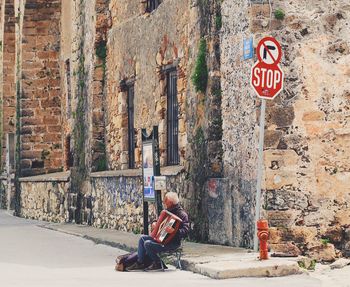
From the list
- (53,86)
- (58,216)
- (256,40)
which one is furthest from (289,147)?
(53,86)

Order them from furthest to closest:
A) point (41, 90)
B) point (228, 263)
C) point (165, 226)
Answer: point (41, 90) < point (165, 226) < point (228, 263)

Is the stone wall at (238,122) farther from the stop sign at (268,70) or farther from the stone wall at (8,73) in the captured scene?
the stone wall at (8,73)

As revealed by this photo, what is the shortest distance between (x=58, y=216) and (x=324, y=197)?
1302cm

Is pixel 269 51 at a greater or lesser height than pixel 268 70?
greater

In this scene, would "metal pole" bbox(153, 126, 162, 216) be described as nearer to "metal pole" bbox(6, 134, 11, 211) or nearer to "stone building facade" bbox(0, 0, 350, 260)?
"stone building facade" bbox(0, 0, 350, 260)

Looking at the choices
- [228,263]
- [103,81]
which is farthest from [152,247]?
[103,81]

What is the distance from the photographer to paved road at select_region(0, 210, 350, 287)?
36.2 ft

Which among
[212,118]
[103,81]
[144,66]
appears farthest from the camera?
[103,81]

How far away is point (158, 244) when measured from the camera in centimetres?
1219

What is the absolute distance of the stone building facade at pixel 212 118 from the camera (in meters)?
13.4

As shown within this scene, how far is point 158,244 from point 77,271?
1169 mm

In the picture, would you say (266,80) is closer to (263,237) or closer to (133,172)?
(263,237)

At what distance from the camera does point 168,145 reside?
60.2 feet

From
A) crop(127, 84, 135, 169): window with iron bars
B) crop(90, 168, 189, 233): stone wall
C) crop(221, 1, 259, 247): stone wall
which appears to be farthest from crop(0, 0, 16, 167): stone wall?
crop(221, 1, 259, 247): stone wall
